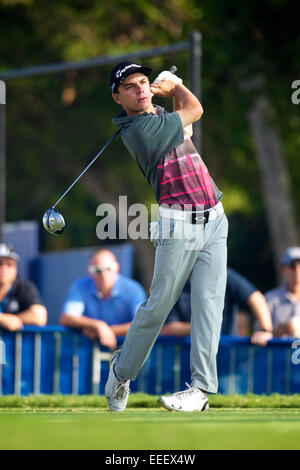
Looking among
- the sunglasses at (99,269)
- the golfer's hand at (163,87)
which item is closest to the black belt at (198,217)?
the golfer's hand at (163,87)

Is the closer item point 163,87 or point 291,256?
point 163,87

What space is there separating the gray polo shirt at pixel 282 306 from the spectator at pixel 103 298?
4.11ft

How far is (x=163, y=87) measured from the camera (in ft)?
20.1

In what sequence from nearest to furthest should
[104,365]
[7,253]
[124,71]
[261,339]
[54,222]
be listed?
[124,71]
[54,222]
[261,339]
[104,365]
[7,253]

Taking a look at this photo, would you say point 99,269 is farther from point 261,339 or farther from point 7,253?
point 261,339

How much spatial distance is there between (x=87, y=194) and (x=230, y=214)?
15.4ft

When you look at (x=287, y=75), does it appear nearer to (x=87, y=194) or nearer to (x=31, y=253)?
(x=31, y=253)

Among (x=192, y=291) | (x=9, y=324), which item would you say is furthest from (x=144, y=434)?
(x=9, y=324)

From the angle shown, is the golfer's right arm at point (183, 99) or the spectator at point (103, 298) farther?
the spectator at point (103, 298)

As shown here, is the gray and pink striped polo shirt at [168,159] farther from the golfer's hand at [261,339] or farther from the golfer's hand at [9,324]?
the golfer's hand at [9,324]

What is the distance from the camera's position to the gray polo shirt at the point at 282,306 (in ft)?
33.7

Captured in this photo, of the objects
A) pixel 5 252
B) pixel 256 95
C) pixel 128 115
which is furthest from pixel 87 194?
pixel 128 115

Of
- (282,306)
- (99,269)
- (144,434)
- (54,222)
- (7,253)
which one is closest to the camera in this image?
(144,434)

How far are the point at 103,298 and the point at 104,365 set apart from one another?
90 centimetres
